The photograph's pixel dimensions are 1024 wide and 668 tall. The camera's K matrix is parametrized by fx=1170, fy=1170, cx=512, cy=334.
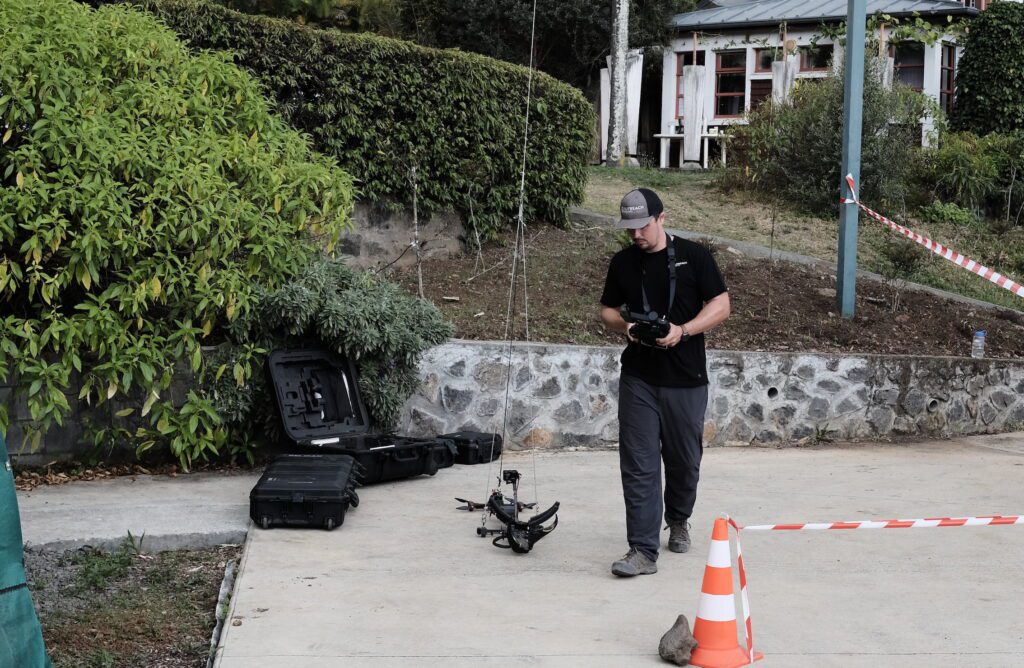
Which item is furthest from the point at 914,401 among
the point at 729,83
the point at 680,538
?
the point at 729,83

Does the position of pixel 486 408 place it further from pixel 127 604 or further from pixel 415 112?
pixel 127 604

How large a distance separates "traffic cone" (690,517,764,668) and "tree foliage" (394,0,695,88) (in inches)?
803

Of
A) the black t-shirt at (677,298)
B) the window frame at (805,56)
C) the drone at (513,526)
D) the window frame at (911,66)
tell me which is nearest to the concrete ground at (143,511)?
the drone at (513,526)

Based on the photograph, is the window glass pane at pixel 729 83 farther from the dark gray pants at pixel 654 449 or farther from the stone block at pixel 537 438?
the dark gray pants at pixel 654 449

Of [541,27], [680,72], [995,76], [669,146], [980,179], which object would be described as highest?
[541,27]

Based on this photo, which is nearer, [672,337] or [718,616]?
[718,616]

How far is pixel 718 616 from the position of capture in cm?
439

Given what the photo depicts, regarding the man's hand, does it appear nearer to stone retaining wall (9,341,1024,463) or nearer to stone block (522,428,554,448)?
stone retaining wall (9,341,1024,463)

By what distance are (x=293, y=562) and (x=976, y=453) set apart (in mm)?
5711

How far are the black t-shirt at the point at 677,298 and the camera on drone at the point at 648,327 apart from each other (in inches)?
5.1

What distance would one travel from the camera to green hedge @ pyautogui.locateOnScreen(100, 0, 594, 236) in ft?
34.4

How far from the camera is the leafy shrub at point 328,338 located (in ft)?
25.8

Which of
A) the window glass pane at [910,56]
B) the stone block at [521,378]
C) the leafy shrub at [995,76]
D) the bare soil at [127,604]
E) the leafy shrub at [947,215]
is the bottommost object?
the bare soil at [127,604]

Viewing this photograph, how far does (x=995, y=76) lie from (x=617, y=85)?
6.74 m
